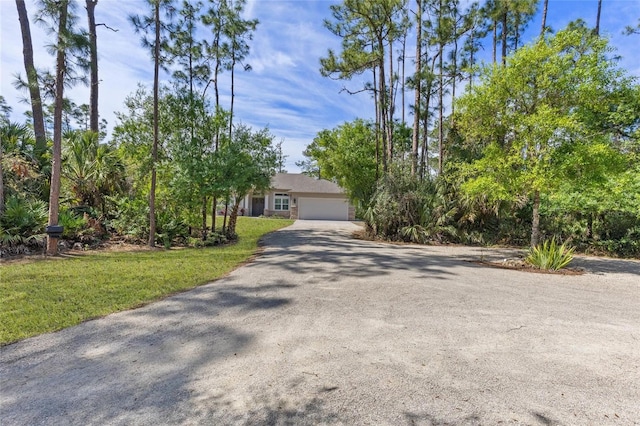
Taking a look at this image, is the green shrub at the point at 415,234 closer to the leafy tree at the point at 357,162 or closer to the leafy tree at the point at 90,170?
the leafy tree at the point at 357,162

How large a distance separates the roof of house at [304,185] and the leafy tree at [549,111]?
20.9 m

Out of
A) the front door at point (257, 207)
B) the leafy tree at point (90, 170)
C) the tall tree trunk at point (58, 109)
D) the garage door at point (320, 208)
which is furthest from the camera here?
the front door at point (257, 207)

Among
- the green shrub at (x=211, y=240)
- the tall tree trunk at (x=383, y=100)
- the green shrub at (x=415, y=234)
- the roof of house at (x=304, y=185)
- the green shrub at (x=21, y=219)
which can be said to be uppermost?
the tall tree trunk at (x=383, y=100)

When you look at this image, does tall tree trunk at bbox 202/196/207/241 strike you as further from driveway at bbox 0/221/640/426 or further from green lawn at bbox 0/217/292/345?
driveway at bbox 0/221/640/426

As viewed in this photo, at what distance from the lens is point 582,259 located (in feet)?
34.0

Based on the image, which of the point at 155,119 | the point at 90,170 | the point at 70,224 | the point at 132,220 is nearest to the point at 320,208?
the point at 132,220

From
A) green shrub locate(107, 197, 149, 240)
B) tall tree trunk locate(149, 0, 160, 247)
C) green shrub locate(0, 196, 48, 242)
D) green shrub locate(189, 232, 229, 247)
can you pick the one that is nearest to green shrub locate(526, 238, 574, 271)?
green shrub locate(189, 232, 229, 247)

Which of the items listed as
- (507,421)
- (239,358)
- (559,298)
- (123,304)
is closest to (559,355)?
(507,421)

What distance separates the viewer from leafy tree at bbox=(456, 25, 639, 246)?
7469 mm

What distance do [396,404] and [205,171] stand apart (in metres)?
9.96

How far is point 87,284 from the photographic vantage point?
5535mm

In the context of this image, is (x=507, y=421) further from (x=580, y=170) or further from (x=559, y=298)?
(x=580, y=170)

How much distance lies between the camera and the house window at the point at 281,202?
102ft

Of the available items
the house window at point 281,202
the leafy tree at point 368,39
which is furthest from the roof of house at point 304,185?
the leafy tree at point 368,39
